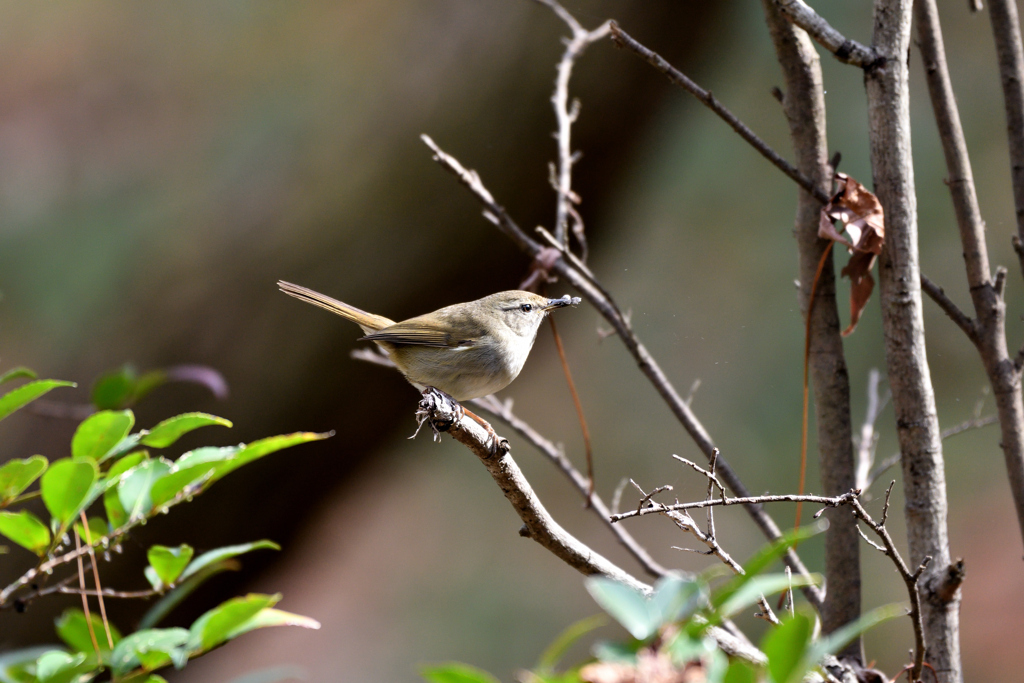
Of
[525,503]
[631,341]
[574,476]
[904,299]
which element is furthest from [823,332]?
[525,503]

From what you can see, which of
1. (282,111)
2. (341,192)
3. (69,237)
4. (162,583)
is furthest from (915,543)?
(69,237)

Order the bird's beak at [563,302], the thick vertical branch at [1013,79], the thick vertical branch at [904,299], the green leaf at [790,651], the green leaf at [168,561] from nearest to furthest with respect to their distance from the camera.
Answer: the green leaf at [790,651]
the green leaf at [168,561]
the thick vertical branch at [904,299]
the thick vertical branch at [1013,79]
the bird's beak at [563,302]

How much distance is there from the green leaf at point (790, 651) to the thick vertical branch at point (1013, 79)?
127 centimetres

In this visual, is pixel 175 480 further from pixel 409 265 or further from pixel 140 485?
pixel 409 265

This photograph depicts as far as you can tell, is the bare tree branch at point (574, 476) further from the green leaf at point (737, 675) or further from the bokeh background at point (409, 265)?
the green leaf at point (737, 675)

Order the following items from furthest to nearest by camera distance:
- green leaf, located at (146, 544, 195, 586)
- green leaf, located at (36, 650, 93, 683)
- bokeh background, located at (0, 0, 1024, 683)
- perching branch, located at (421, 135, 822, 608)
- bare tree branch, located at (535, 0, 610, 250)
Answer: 1. bokeh background, located at (0, 0, 1024, 683)
2. bare tree branch, located at (535, 0, 610, 250)
3. perching branch, located at (421, 135, 822, 608)
4. green leaf, located at (146, 544, 195, 586)
5. green leaf, located at (36, 650, 93, 683)

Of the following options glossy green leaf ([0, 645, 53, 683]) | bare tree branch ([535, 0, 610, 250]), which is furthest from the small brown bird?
glossy green leaf ([0, 645, 53, 683])

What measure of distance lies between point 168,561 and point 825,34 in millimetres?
1320

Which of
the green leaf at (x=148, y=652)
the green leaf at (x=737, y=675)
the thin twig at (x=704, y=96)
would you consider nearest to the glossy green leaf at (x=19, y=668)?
the green leaf at (x=148, y=652)

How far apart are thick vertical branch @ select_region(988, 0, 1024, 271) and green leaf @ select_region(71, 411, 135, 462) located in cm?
153

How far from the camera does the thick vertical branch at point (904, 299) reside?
1.28m

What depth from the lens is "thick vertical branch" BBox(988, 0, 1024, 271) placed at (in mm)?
1418

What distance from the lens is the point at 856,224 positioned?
1341 millimetres

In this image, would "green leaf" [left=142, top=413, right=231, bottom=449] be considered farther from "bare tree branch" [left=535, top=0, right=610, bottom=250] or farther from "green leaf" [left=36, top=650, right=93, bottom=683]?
"bare tree branch" [left=535, top=0, right=610, bottom=250]
